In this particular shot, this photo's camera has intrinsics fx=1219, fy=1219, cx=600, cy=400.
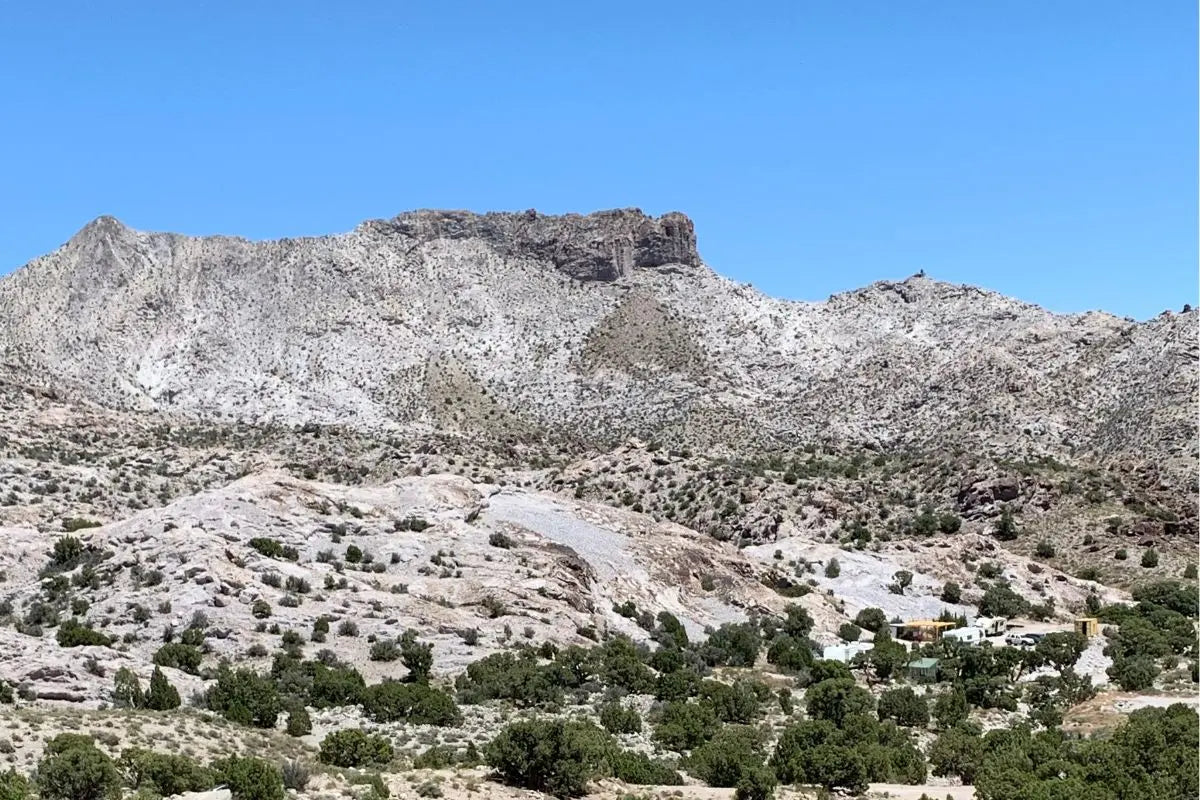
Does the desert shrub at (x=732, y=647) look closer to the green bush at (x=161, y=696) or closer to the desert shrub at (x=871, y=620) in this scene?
the desert shrub at (x=871, y=620)

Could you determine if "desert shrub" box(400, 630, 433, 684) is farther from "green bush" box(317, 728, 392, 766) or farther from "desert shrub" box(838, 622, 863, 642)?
"desert shrub" box(838, 622, 863, 642)

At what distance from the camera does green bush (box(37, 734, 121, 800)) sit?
55.0ft

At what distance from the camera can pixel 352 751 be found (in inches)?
839

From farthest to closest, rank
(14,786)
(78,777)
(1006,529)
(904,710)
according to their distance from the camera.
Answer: (1006,529), (904,710), (78,777), (14,786)

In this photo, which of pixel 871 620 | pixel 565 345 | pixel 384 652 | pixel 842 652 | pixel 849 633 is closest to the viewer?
pixel 384 652

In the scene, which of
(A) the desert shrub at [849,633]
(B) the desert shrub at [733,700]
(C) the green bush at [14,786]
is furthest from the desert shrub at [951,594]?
(C) the green bush at [14,786]

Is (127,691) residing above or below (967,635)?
below

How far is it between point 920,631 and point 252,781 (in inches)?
1209

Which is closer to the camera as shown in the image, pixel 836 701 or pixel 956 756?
pixel 956 756

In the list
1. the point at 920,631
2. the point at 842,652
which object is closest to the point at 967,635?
the point at 920,631

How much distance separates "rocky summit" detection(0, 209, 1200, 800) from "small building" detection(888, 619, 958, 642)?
Result: 0.19 meters

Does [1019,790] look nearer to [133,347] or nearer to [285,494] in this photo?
[285,494]

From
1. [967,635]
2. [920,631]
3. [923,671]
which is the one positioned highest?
[920,631]

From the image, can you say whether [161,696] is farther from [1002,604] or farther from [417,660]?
[1002,604]
